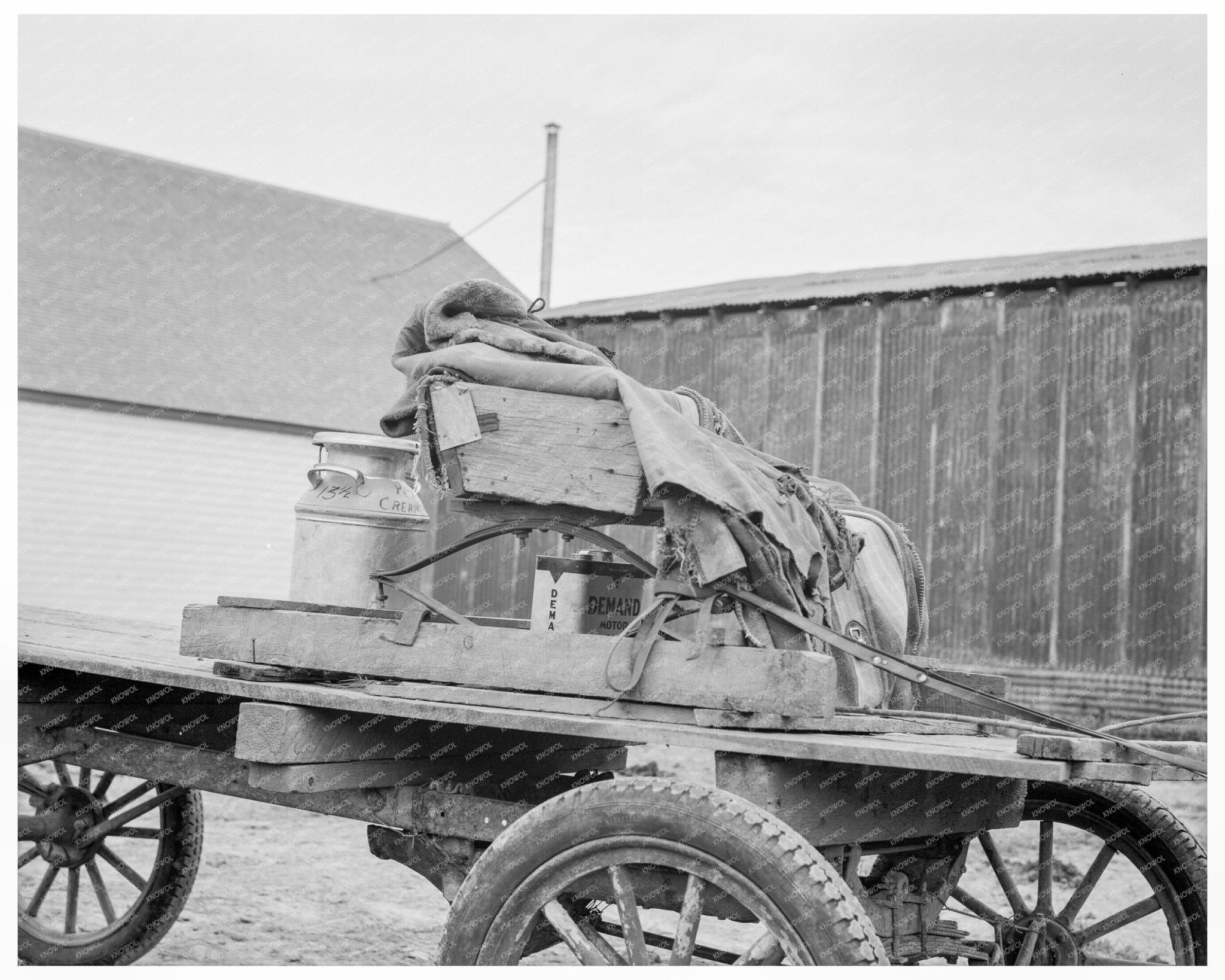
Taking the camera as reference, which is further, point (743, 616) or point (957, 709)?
point (957, 709)

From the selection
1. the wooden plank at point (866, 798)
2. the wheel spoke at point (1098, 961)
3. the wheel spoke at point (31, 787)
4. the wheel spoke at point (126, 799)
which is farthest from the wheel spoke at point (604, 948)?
the wheel spoke at point (31, 787)

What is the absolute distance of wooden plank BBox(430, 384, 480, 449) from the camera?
3.32 metres

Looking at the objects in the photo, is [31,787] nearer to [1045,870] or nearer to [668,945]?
[668,945]

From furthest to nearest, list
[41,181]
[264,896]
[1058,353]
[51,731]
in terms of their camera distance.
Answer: [41,181] < [1058,353] < [264,896] < [51,731]

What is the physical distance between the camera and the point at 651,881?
116 inches

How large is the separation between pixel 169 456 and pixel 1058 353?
1201 centimetres

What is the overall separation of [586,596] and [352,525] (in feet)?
2.37

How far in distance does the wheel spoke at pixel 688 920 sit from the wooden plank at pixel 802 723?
0.37m

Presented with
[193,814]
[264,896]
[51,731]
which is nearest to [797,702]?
[51,731]

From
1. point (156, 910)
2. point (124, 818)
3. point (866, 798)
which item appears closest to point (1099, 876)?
point (866, 798)

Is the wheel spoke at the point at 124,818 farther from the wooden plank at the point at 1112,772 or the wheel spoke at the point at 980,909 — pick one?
the wooden plank at the point at 1112,772

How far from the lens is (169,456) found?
18.0 meters

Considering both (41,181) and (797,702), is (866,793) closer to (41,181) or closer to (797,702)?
(797,702)

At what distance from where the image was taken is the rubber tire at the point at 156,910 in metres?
5.10
